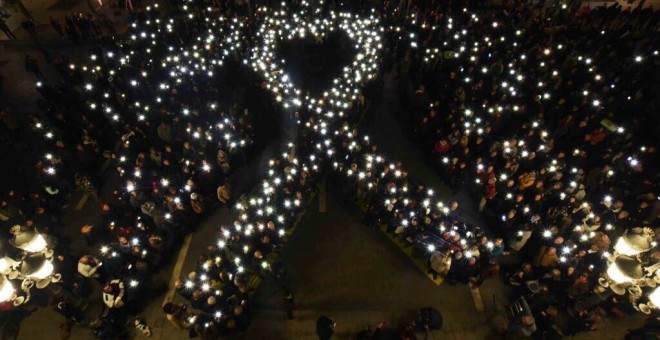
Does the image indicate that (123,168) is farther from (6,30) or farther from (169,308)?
(6,30)

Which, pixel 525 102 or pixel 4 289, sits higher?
pixel 525 102

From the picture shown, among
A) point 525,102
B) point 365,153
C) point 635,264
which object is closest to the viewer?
point 635,264

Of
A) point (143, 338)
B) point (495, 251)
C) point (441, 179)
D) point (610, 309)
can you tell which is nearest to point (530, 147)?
point (441, 179)

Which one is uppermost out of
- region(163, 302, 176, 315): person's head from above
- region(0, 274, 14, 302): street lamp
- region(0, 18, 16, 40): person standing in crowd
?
region(0, 18, 16, 40): person standing in crowd

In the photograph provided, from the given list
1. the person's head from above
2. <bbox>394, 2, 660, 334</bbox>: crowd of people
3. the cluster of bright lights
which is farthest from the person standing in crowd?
the cluster of bright lights

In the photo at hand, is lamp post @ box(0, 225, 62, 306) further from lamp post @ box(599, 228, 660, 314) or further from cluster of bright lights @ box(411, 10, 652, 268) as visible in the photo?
cluster of bright lights @ box(411, 10, 652, 268)

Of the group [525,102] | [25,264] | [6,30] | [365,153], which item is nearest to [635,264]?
[365,153]

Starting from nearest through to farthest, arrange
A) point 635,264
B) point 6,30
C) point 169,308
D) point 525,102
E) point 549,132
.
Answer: point 635,264, point 169,308, point 549,132, point 525,102, point 6,30

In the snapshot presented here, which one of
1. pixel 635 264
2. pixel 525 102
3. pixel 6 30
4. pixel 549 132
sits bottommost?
pixel 635 264
